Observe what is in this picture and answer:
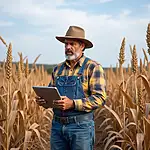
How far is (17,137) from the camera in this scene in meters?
3.63

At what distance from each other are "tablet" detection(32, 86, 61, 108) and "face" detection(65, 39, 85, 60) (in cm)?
35

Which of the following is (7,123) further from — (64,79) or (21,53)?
(21,53)

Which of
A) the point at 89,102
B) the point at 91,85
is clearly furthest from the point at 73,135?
the point at 91,85

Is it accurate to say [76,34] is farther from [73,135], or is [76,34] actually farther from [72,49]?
[73,135]

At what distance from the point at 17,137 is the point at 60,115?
52.2 inches

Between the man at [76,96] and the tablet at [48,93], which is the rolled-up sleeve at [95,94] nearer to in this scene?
the man at [76,96]

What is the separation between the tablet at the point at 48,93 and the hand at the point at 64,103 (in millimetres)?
29

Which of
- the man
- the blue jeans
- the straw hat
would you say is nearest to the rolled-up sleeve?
the man

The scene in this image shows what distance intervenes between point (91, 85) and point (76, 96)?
5.6 inches

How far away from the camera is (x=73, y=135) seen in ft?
8.02

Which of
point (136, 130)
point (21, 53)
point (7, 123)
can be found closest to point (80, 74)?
point (7, 123)

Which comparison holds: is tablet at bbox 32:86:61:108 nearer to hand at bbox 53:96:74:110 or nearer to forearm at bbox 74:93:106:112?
hand at bbox 53:96:74:110

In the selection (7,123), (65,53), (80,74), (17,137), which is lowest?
(17,137)

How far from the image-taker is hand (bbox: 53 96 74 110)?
2.29 meters
